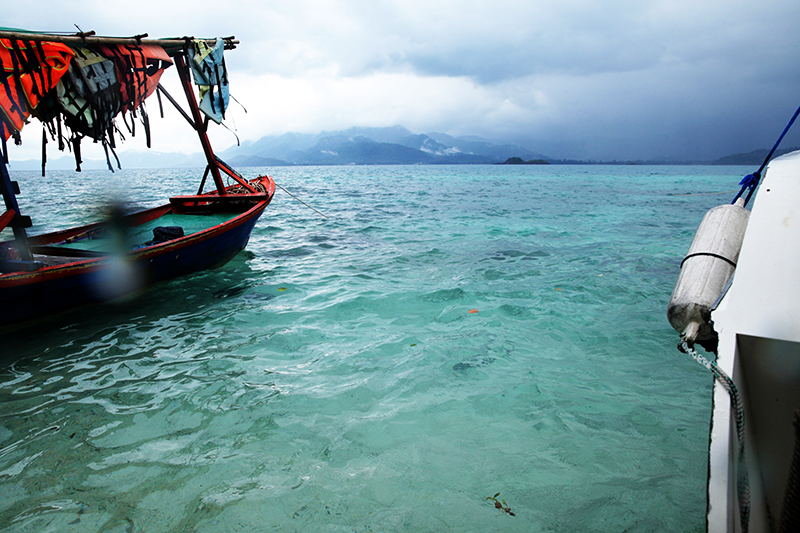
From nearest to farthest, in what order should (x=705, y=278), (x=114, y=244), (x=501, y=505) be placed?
(x=705, y=278)
(x=501, y=505)
(x=114, y=244)

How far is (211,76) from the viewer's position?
32.2 ft

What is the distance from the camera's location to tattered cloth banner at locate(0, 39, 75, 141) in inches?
216

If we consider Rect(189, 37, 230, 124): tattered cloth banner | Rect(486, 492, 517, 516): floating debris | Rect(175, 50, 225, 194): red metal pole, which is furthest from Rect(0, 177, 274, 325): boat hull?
Rect(486, 492, 517, 516): floating debris

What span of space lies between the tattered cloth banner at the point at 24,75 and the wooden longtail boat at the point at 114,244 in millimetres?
32

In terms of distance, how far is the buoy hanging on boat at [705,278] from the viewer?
2682mm

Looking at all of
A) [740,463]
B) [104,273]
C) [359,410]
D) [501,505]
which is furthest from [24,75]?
[740,463]

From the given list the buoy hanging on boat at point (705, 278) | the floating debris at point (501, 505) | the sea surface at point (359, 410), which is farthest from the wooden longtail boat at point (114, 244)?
the buoy hanging on boat at point (705, 278)

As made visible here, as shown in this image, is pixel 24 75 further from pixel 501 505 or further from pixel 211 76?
pixel 501 505

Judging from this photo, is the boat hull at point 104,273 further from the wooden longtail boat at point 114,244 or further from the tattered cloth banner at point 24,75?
the tattered cloth banner at point 24,75

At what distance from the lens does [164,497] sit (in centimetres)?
316

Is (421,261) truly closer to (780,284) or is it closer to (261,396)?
(261,396)

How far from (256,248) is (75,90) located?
20.3ft

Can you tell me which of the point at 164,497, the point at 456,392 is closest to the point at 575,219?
the point at 456,392

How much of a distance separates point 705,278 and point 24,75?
834 centimetres
